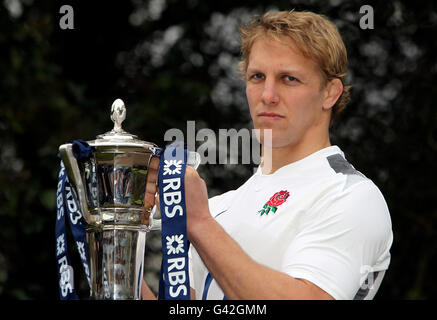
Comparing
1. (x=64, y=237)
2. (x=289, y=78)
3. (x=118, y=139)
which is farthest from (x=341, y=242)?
(x=64, y=237)

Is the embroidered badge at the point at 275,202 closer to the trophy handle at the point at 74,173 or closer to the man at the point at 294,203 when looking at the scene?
the man at the point at 294,203

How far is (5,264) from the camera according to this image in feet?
15.2

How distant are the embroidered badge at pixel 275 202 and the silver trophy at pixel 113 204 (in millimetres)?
377

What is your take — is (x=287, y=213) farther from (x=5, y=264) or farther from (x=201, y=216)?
(x=5, y=264)

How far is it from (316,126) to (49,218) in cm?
282

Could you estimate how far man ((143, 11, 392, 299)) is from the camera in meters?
1.71

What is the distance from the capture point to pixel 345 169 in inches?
79.2

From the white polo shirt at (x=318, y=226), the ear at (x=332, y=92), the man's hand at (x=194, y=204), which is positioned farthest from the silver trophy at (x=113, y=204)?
the ear at (x=332, y=92)

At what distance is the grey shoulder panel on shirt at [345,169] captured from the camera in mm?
1937

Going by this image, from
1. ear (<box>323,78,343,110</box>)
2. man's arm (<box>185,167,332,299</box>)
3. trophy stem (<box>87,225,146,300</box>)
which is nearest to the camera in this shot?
man's arm (<box>185,167,332,299</box>)

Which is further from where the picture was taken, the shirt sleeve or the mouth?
the mouth

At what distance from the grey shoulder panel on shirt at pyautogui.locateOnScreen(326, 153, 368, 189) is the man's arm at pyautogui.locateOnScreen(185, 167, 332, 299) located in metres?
0.34

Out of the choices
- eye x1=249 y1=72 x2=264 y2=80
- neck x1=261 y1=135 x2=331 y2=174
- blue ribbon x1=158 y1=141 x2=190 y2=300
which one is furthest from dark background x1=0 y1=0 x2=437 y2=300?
blue ribbon x1=158 y1=141 x2=190 y2=300

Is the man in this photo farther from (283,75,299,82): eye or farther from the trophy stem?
the trophy stem
